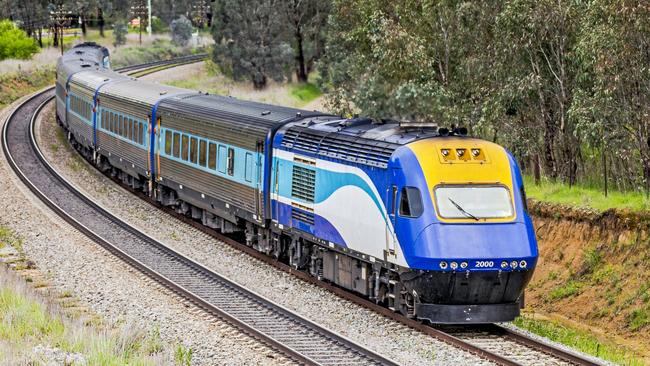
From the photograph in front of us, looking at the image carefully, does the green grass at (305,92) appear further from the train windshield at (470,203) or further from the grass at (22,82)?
the train windshield at (470,203)

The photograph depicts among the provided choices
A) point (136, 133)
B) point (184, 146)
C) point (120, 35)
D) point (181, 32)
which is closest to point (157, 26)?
point (181, 32)

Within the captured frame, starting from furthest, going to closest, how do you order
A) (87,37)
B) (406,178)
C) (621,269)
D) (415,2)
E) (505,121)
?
(87,37)
(415,2)
(505,121)
(621,269)
(406,178)

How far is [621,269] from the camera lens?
22266 mm

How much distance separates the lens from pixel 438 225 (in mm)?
17453

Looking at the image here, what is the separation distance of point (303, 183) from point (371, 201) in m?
3.16

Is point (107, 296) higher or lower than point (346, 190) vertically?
lower

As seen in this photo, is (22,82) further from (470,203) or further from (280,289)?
(470,203)

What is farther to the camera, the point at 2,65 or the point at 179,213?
the point at 2,65

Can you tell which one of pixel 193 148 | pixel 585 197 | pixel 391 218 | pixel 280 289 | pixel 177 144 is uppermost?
pixel 391 218

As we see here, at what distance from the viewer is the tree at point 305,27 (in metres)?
74.4

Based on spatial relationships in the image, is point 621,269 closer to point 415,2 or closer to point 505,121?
point 505,121

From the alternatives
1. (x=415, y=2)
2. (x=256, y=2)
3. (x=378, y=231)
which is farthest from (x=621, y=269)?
(x=256, y=2)

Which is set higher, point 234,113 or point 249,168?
point 234,113

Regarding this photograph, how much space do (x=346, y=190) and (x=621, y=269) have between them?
20.9 ft
